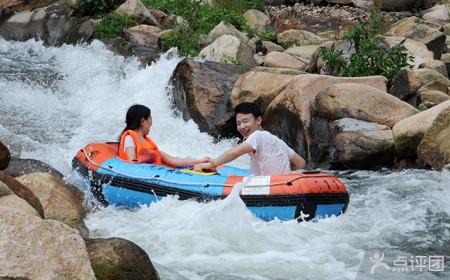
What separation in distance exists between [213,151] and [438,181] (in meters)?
3.29

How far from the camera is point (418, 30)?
12.6 m

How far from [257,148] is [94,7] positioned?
10.2m

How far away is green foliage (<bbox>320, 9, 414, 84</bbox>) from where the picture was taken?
9703 millimetres

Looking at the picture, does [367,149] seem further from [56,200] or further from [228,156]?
[56,200]

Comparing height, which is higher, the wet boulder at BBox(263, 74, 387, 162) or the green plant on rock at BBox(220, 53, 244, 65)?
the wet boulder at BBox(263, 74, 387, 162)

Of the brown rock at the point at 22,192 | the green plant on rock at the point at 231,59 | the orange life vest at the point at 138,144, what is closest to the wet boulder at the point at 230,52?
the green plant on rock at the point at 231,59

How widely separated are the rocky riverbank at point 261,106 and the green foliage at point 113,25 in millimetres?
203

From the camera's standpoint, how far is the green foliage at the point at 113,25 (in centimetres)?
1452

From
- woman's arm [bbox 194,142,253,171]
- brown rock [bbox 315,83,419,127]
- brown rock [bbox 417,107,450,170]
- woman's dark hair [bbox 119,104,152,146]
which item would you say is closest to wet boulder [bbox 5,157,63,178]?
woman's dark hair [bbox 119,104,152,146]

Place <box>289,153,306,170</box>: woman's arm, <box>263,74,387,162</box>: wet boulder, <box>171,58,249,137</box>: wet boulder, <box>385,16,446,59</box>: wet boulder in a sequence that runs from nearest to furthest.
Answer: <box>289,153,306,170</box>: woman's arm
<box>263,74,387,162</box>: wet boulder
<box>171,58,249,137</box>: wet boulder
<box>385,16,446,59</box>: wet boulder

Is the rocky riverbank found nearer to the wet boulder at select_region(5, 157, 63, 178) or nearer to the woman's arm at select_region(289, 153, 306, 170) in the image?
the wet boulder at select_region(5, 157, 63, 178)

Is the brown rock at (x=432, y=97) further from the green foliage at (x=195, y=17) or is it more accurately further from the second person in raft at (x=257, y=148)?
the green foliage at (x=195, y=17)

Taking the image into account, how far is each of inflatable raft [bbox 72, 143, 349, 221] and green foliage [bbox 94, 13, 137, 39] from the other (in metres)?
7.47

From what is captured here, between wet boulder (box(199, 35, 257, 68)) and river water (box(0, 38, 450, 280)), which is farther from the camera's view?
wet boulder (box(199, 35, 257, 68))
